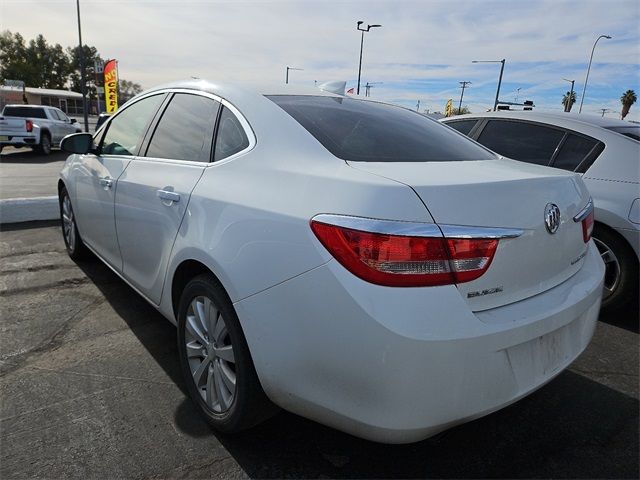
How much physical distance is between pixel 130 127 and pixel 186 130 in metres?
0.88

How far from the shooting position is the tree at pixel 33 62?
228 feet

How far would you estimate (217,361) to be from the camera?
2.13 metres

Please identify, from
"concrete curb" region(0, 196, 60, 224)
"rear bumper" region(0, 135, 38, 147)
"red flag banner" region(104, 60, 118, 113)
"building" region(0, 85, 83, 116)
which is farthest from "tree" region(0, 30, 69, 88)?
"concrete curb" region(0, 196, 60, 224)

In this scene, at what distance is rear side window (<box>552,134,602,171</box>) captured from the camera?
12.9ft

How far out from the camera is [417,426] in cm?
157

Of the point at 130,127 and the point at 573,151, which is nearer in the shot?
the point at 130,127

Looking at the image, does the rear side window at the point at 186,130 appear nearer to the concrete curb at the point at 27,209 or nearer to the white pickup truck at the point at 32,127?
the concrete curb at the point at 27,209

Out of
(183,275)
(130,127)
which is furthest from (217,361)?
(130,127)

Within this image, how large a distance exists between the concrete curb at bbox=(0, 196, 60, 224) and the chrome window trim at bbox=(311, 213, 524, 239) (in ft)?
18.1

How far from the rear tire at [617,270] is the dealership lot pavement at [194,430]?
57 cm

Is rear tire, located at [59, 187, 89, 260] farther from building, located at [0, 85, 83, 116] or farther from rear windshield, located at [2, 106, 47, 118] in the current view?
building, located at [0, 85, 83, 116]

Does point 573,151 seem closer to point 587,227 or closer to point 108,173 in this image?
point 587,227

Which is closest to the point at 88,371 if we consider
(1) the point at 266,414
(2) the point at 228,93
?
(1) the point at 266,414

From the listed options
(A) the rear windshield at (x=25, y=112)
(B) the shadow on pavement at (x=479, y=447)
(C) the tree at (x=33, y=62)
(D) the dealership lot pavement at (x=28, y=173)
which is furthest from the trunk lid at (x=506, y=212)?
(C) the tree at (x=33, y=62)
